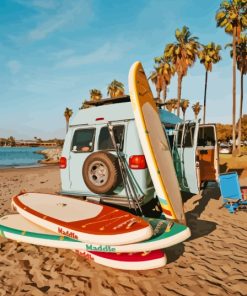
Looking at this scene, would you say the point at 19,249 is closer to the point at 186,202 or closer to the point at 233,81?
the point at 186,202

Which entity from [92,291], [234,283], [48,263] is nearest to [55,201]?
[48,263]

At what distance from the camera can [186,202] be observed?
8945mm

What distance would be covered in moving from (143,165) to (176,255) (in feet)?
5.99

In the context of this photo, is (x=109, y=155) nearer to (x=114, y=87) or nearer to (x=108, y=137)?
(x=108, y=137)

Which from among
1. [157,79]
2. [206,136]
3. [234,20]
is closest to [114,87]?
[157,79]

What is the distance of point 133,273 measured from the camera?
13.7 feet

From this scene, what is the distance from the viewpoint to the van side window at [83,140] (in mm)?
6326

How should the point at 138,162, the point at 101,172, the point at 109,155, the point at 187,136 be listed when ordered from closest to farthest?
the point at 138,162
the point at 109,155
the point at 101,172
the point at 187,136

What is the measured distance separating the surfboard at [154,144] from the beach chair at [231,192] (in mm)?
2744

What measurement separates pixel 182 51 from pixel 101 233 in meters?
31.4

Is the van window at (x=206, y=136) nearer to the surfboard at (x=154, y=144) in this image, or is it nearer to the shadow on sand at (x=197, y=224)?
the shadow on sand at (x=197, y=224)

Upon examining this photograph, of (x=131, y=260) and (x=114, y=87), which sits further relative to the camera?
(x=114, y=87)

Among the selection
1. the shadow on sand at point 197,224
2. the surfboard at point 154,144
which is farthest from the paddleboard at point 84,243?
the shadow on sand at point 197,224

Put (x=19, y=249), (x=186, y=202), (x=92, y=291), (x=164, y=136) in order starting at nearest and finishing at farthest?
(x=92, y=291) < (x=19, y=249) < (x=164, y=136) < (x=186, y=202)
